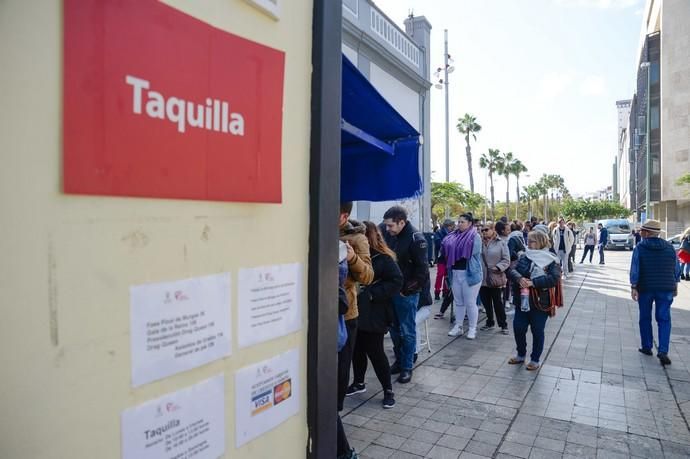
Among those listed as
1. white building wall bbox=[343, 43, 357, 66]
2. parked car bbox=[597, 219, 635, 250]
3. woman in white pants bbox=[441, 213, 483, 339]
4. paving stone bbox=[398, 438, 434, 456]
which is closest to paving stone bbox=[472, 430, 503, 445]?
paving stone bbox=[398, 438, 434, 456]

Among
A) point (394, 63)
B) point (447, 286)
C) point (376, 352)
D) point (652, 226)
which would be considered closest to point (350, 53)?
point (394, 63)

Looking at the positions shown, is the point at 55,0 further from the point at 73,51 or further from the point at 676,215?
the point at 676,215

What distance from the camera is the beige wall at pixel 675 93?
32031mm

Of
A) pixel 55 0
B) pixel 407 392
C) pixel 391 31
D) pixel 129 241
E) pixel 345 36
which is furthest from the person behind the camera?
pixel 391 31

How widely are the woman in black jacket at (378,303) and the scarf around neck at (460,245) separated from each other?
2.81 m

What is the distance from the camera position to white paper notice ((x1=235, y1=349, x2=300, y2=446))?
1812mm

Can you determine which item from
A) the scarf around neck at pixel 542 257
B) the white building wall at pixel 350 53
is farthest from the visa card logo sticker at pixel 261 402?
the white building wall at pixel 350 53

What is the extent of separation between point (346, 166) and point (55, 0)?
3.16 m

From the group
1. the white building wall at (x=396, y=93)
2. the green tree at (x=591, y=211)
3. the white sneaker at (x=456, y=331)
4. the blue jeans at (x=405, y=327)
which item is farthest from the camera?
the green tree at (x=591, y=211)

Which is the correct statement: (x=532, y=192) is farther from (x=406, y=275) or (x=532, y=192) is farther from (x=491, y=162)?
(x=406, y=275)

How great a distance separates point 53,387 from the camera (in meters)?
1.18

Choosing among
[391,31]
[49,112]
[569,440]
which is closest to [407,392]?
[569,440]

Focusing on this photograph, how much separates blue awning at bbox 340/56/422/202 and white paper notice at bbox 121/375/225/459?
2.22 m

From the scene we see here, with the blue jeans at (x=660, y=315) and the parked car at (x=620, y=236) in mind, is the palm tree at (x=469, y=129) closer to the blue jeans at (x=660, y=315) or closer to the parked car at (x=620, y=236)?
the parked car at (x=620, y=236)
